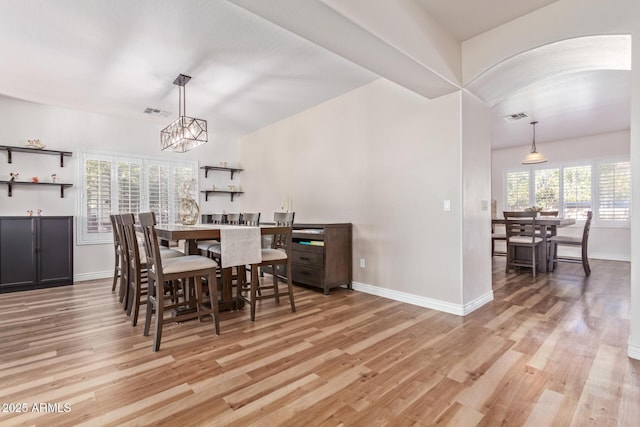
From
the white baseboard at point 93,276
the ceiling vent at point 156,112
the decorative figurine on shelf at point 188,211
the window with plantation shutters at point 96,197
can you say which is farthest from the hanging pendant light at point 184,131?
the white baseboard at point 93,276

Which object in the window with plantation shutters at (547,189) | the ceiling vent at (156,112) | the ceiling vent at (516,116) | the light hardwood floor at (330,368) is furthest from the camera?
the window with plantation shutters at (547,189)

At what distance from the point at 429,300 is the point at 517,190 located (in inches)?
233

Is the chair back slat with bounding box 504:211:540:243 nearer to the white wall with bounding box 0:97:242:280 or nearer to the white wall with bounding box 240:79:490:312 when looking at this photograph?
the white wall with bounding box 240:79:490:312

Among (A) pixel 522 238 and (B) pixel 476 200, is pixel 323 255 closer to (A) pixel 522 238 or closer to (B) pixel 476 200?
(B) pixel 476 200

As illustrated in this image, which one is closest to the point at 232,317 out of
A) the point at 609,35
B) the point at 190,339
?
the point at 190,339

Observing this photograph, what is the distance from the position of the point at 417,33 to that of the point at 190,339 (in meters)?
3.10

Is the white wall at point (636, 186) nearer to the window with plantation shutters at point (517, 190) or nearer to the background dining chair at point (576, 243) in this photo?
the background dining chair at point (576, 243)

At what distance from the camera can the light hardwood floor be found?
1.55 metres

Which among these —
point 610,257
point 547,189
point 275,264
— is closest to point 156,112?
point 275,264

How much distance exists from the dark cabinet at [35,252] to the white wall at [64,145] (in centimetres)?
41

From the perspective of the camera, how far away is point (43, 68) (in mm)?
3350

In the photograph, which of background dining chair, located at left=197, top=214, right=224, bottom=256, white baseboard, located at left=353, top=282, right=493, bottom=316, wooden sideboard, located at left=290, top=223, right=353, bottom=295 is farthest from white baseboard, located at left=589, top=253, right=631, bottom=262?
background dining chair, located at left=197, top=214, right=224, bottom=256

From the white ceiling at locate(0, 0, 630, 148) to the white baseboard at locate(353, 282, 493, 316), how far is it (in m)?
2.20

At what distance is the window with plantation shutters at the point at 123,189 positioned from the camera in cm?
484
